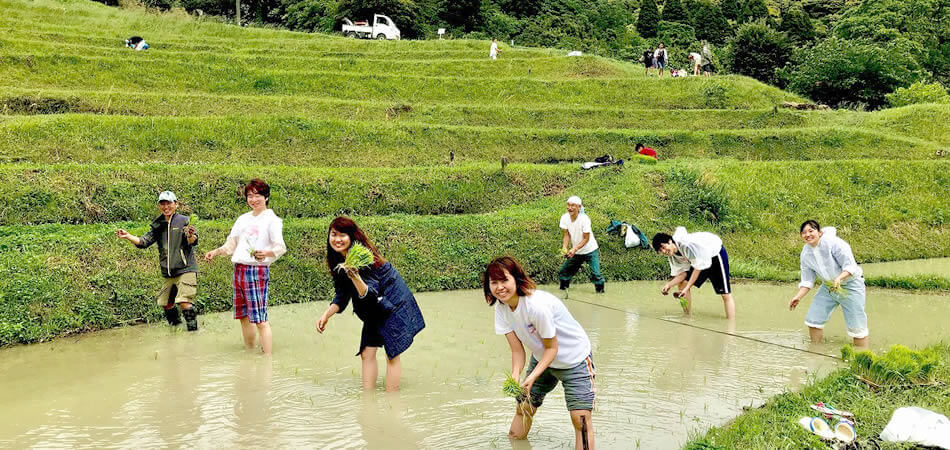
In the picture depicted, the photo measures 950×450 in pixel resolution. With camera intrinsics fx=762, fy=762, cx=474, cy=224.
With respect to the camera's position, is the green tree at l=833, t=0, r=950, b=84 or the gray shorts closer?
the gray shorts

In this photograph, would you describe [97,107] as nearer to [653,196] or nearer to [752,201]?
[653,196]

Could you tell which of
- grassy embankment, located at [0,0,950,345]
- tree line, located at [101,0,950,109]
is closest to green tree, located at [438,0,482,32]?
tree line, located at [101,0,950,109]

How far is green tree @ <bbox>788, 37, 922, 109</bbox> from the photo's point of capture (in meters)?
33.6

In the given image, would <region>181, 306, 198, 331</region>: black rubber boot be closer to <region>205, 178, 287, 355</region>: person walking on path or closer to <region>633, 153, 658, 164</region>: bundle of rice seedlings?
<region>205, 178, 287, 355</region>: person walking on path

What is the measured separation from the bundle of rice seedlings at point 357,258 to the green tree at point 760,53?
131 ft

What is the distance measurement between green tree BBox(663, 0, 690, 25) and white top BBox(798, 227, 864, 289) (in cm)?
4443

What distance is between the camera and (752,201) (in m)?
14.9

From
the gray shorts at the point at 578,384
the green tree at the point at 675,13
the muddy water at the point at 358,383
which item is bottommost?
the muddy water at the point at 358,383

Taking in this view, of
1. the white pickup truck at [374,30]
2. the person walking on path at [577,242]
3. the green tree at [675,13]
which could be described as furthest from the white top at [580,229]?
the green tree at [675,13]

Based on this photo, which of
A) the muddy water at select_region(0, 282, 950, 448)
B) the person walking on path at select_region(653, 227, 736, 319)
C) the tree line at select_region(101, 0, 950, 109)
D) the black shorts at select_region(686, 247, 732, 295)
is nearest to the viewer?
the muddy water at select_region(0, 282, 950, 448)

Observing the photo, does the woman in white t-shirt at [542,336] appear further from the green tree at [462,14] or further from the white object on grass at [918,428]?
the green tree at [462,14]

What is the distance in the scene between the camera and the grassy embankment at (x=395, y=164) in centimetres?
1012

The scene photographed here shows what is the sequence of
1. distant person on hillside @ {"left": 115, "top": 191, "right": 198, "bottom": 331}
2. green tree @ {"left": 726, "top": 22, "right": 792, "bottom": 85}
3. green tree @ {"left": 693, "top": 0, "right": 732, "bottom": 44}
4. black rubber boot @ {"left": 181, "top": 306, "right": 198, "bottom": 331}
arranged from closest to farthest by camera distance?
1. distant person on hillside @ {"left": 115, "top": 191, "right": 198, "bottom": 331}
2. black rubber boot @ {"left": 181, "top": 306, "right": 198, "bottom": 331}
3. green tree @ {"left": 726, "top": 22, "right": 792, "bottom": 85}
4. green tree @ {"left": 693, "top": 0, "right": 732, "bottom": 44}

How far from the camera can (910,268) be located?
13484 mm
